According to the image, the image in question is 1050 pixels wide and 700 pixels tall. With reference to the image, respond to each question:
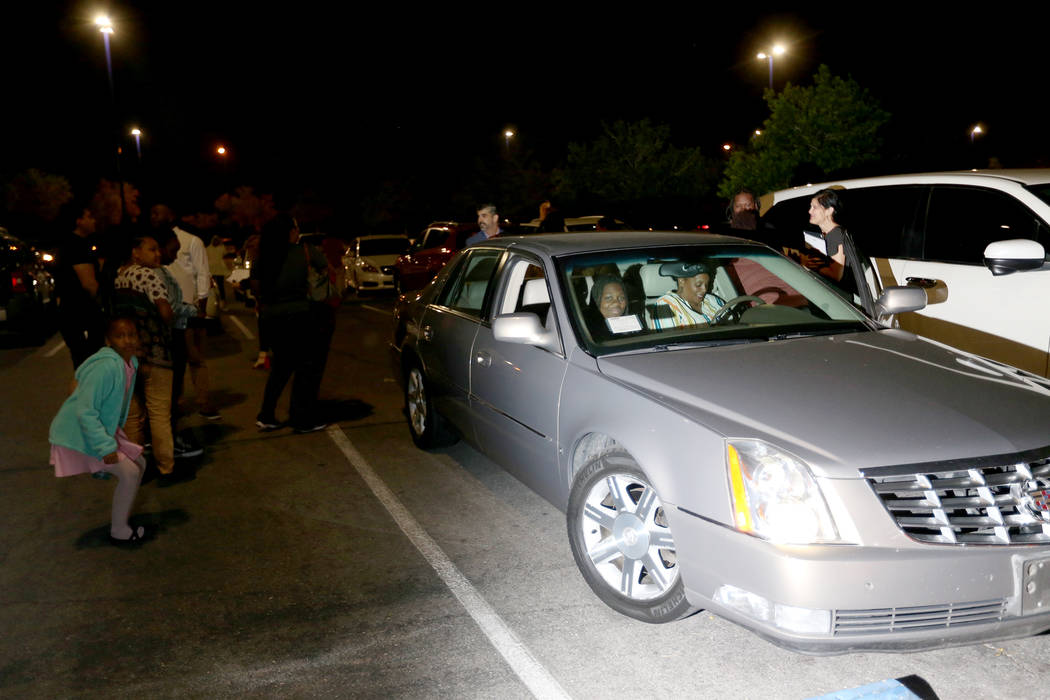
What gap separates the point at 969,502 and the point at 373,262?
63.4ft

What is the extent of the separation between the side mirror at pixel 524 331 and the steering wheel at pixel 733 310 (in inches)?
33.6

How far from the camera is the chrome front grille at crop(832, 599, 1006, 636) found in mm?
3090

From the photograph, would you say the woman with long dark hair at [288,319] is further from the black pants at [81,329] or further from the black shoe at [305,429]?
the black pants at [81,329]

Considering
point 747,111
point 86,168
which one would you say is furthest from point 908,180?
point 86,168

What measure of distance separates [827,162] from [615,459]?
21259 millimetres

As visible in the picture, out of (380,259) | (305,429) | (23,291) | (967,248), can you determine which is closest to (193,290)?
(305,429)

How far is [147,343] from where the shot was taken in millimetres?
6172

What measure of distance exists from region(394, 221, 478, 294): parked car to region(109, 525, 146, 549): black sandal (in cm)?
1226

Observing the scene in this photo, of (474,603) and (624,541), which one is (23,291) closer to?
(474,603)

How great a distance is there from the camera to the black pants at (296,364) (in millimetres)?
7527

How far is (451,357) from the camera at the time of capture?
232 inches

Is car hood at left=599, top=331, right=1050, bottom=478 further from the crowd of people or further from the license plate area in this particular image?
the crowd of people

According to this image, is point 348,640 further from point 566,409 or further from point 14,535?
point 14,535

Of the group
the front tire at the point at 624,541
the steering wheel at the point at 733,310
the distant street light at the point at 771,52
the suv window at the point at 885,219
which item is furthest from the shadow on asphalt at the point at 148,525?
the distant street light at the point at 771,52
